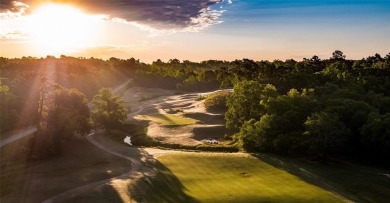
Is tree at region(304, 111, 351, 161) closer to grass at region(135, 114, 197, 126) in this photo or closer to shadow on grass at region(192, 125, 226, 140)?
shadow on grass at region(192, 125, 226, 140)

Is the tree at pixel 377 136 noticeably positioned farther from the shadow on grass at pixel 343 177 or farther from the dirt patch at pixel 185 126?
the dirt patch at pixel 185 126

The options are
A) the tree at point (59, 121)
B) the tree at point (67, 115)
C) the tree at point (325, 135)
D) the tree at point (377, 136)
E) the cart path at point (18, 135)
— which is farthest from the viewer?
the cart path at point (18, 135)

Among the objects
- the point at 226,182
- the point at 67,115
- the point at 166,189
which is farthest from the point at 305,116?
the point at 67,115

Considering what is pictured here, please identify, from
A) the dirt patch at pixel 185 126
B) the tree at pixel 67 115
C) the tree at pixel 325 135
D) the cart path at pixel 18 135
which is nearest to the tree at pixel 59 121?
the tree at pixel 67 115

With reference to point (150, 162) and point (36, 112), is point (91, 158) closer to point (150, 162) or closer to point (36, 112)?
point (150, 162)

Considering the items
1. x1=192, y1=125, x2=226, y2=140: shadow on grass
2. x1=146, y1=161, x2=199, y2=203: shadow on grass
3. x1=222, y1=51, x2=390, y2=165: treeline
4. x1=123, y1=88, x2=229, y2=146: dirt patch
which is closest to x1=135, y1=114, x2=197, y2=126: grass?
x1=123, y1=88, x2=229, y2=146: dirt patch

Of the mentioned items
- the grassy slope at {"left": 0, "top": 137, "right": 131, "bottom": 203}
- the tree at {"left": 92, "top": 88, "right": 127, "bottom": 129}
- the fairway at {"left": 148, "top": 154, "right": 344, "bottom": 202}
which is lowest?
the grassy slope at {"left": 0, "top": 137, "right": 131, "bottom": 203}

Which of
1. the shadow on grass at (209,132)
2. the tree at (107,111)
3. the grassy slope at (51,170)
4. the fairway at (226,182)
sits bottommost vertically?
the grassy slope at (51,170)
